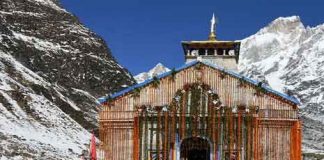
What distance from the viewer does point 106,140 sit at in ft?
127

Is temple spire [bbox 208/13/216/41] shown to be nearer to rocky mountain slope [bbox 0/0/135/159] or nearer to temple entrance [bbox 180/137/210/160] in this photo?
temple entrance [bbox 180/137/210/160]

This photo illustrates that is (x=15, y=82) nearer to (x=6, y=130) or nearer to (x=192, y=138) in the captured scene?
(x=6, y=130)

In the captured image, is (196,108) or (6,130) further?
(6,130)

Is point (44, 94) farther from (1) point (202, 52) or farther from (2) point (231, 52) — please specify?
(2) point (231, 52)

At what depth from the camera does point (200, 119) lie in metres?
38.6

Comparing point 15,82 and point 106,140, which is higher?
point 15,82

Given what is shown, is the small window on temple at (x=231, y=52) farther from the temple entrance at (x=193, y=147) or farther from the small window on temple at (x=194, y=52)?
the temple entrance at (x=193, y=147)

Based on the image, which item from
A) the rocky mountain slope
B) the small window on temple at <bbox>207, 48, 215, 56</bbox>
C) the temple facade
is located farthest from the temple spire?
the rocky mountain slope

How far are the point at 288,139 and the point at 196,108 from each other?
16.6ft

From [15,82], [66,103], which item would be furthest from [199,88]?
[66,103]

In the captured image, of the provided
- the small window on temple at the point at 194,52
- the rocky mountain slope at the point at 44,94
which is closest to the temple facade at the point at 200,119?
the small window on temple at the point at 194,52

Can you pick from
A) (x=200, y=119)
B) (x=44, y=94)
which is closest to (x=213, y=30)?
(x=200, y=119)

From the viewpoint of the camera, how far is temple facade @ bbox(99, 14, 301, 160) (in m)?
37.9

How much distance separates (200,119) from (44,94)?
331 feet
